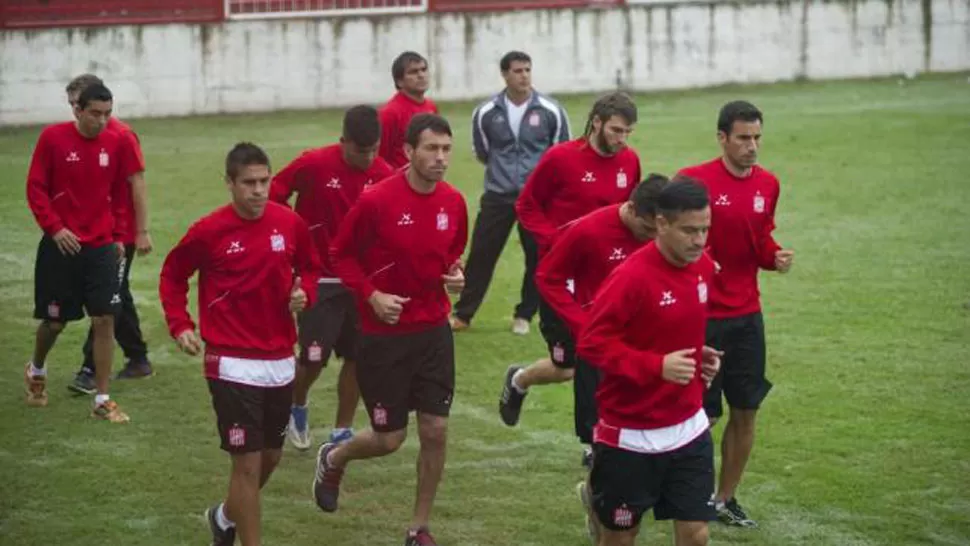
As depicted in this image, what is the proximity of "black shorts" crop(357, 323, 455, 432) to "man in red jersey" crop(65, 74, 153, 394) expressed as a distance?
3622 mm

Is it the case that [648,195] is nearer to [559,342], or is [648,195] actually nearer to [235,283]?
[235,283]

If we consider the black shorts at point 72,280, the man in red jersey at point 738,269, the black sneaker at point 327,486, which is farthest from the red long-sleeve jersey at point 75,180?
the man in red jersey at point 738,269

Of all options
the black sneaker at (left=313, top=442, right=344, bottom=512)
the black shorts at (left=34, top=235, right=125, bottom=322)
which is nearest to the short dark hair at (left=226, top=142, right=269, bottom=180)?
the black sneaker at (left=313, top=442, right=344, bottom=512)

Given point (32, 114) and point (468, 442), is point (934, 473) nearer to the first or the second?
point (468, 442)

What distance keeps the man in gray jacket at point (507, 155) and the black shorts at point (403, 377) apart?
5.06 meters

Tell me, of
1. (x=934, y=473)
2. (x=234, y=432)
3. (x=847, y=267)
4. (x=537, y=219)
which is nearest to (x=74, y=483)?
(x=234, y=432)

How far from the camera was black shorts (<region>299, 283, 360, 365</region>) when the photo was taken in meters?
11.5

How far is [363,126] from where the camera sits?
35.8 feet

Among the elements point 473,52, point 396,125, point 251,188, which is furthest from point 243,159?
point 473,52

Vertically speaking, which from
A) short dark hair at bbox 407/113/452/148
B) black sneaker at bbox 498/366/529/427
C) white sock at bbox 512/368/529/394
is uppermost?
short dark hair at bbox 407/113/452/148

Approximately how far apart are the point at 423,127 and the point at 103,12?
62.8 feet

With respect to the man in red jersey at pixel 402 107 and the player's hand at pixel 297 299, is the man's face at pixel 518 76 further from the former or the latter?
the player's hand at pixel 297 299

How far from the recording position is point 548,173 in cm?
→ 1123

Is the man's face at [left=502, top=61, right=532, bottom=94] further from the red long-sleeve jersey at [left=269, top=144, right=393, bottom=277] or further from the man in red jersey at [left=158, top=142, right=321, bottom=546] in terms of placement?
the man in red jersey at [left=158, top=142, right=321, bottom=546]
